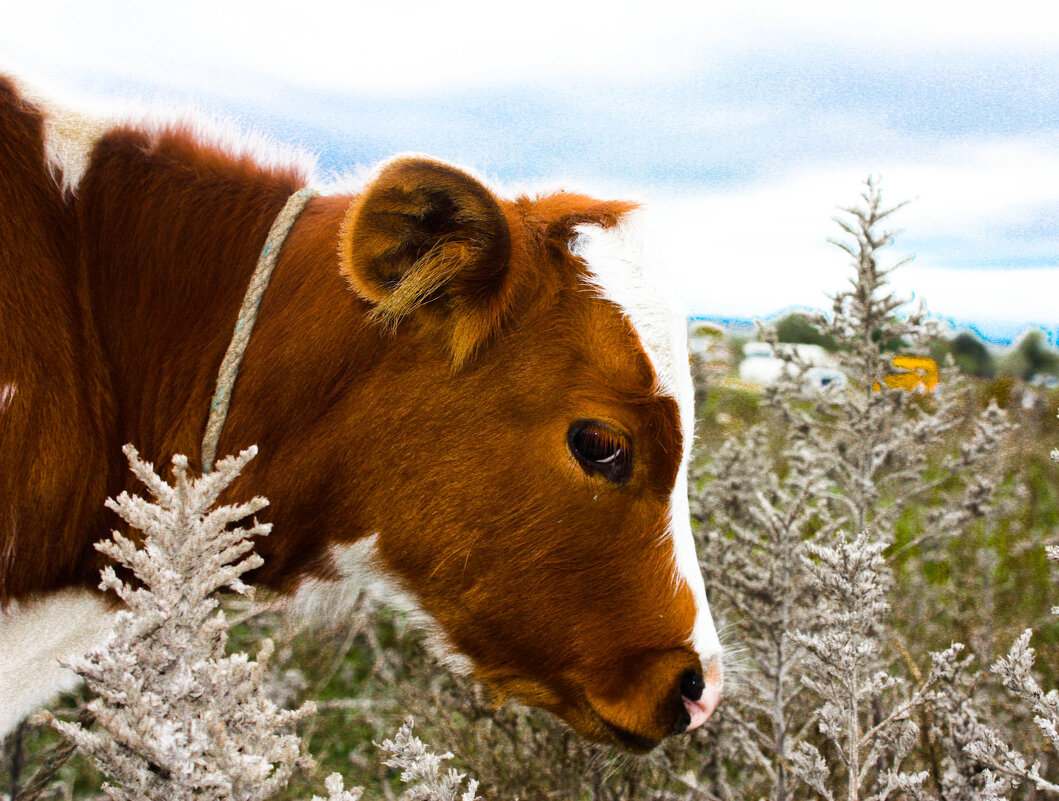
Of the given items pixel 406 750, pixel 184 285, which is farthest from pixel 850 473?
pixel 184 285

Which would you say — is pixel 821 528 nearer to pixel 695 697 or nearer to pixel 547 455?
pixel 695 697

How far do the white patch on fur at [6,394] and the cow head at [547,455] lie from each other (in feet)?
2.64

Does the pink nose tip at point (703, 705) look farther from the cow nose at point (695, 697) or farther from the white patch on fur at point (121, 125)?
the white patch on fur at point (121, 125)

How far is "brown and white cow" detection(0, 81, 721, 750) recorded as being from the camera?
1.84m

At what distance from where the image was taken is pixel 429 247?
1.88m

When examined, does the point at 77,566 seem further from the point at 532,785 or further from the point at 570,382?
the point at 532,785

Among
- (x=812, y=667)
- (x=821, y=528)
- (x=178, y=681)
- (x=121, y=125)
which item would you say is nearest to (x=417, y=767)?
(x=178, y=681)

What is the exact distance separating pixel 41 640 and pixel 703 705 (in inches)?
66.9

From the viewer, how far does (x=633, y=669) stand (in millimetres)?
1888

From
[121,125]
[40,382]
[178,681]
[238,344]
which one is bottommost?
[178,681]

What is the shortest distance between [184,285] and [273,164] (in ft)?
1.68

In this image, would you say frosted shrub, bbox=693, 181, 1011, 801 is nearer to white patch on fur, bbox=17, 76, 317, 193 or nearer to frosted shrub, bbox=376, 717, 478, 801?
frosted shrub, bbox=376, 717, 478, 801

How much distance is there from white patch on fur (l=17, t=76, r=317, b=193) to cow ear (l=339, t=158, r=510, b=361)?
2.17ft

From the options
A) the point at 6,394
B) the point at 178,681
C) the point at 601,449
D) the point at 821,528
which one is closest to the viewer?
the point at 178,681
